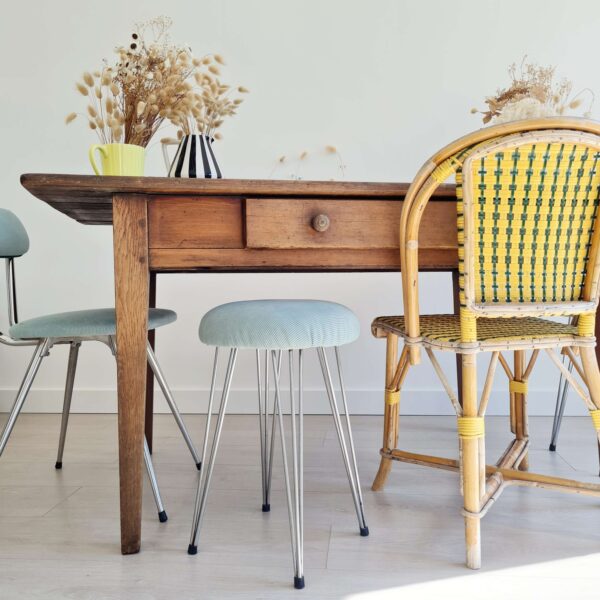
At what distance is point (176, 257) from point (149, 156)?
1498mm

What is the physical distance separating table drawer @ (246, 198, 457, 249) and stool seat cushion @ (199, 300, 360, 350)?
0.47 ft

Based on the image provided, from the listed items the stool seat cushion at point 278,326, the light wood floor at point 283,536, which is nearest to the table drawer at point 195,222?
the stool seat cushion at point 278,326

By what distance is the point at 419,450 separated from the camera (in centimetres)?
211

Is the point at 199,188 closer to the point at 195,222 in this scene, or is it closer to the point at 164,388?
the point at 195,222

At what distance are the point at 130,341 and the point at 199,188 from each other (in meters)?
0.35

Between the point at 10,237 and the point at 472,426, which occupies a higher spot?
the point at 10,237

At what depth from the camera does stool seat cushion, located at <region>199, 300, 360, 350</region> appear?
121cm

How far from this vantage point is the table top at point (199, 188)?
1.24m

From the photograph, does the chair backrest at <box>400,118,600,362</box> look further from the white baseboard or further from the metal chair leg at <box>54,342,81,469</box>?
the white baseboard

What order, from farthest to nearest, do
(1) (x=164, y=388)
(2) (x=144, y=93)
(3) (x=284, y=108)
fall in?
(3) (x=284, y=108) < (1) (x=164, y=388) < (2) (x=144, y=93)

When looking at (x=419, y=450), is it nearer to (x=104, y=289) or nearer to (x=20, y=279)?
(x=104, y=289)

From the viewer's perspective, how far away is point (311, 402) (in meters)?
2.66

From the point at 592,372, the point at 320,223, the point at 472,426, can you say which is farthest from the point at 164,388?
the point at 592,372

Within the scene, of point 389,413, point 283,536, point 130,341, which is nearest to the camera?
point 130,341
